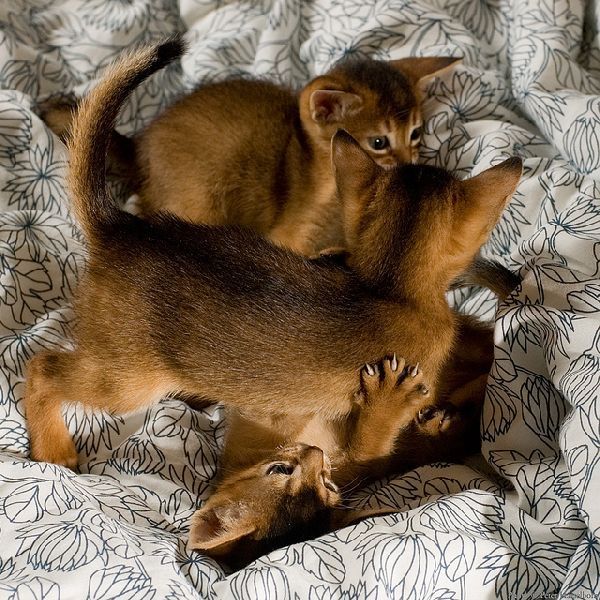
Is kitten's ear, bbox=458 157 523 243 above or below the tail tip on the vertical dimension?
below

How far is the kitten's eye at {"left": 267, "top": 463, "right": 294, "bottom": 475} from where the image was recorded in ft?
4.65

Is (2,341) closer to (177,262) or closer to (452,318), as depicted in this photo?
(177,262)

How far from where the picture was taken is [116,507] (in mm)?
1397

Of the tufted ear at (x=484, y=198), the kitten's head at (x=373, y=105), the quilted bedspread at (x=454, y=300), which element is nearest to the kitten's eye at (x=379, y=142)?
the kitten's head at (x=373, y=105)

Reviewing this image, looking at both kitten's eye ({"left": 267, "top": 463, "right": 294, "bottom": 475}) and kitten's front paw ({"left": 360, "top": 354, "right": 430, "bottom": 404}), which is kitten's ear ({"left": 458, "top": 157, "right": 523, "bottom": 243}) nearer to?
kitten's front paw ({"left": 360, "top": 354, "right": 430, "bottom": 404})

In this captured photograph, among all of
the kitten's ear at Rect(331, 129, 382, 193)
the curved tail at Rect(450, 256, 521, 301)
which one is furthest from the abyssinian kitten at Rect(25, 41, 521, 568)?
the curved tail at Rect(450, 256, 521, 301)

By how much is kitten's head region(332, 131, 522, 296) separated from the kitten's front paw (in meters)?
0.14

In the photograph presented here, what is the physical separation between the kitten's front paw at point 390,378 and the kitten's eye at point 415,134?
0.78 metres

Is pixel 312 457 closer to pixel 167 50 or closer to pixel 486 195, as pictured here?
pixel 486 195

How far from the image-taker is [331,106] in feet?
6.23

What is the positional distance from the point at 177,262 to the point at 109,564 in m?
0.53

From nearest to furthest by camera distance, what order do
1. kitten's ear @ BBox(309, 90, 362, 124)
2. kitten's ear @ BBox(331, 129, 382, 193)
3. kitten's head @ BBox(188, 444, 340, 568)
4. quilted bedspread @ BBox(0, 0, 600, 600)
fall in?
quilted bedspread @ BBox(0, 0, 600, 600), kitten's head @ BBox(188, 444, 340, 568), kitten's ear @ BBox(331, 129, 382, 193), kitten's ear @ BBox(309, 90, 362, 124)

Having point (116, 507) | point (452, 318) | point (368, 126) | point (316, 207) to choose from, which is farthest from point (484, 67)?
point (116, 507)

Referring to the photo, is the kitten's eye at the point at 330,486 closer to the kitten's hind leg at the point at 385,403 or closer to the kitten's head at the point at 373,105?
the kitten's hind leg at the point at 385,403
